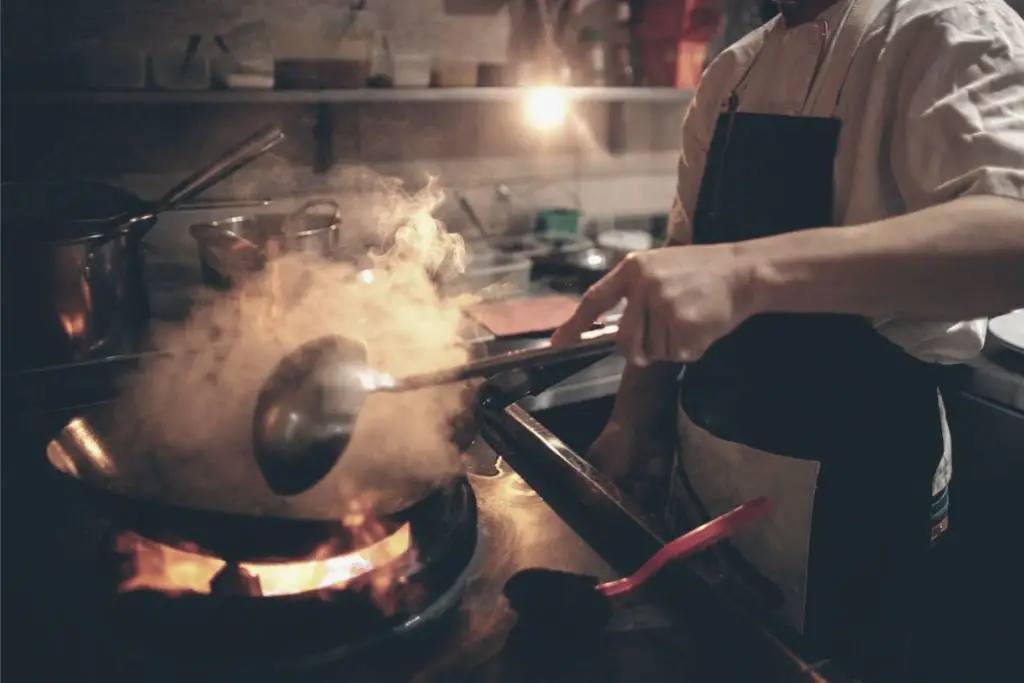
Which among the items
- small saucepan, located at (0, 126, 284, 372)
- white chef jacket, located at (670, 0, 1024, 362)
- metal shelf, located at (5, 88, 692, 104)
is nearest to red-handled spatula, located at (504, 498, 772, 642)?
white chef jacket, located at (670, 0, 1024, 362)

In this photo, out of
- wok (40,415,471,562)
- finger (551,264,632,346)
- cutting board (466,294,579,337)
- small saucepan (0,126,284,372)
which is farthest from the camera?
cutting board (466,294,579,337)

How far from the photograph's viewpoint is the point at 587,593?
A: 91 cm

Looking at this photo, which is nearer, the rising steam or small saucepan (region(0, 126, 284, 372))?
the rising steam

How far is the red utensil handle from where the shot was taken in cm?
90

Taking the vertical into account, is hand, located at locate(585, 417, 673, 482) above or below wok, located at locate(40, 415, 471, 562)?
below

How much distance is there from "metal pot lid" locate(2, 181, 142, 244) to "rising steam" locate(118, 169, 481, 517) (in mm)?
292

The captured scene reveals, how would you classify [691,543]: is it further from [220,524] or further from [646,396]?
[646,396]

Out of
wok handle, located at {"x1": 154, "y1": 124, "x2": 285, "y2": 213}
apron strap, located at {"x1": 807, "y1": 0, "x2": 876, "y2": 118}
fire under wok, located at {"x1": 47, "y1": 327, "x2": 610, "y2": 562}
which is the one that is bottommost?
fire under wok, located at {"x1": 47, "y1": 327, "x2": 610, "y2": 562}

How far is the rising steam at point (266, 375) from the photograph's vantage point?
1004 mm

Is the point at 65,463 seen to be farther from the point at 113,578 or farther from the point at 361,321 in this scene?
the point at 361,321

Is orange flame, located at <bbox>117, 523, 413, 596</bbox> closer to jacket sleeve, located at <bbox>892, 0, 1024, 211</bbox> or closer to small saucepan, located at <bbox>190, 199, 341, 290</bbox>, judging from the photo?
jacket sleeve, located at <bbox>892, 0, 1024, 211</bbox>

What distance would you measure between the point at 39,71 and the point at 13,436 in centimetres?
110

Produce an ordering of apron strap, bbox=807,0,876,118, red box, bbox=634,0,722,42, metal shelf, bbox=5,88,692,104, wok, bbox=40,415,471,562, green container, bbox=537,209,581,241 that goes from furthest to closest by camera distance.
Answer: green container, bbox=537,209,581,241 < red box, bbox=634,0,722,42 < metal shelf, bbox=5,88,692,104 < apron strap, bbox=807,0,876,118 < wok, bbox=40,415,471,562

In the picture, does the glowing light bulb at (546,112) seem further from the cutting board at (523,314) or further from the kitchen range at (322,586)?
the kitchen range at (322,586)
